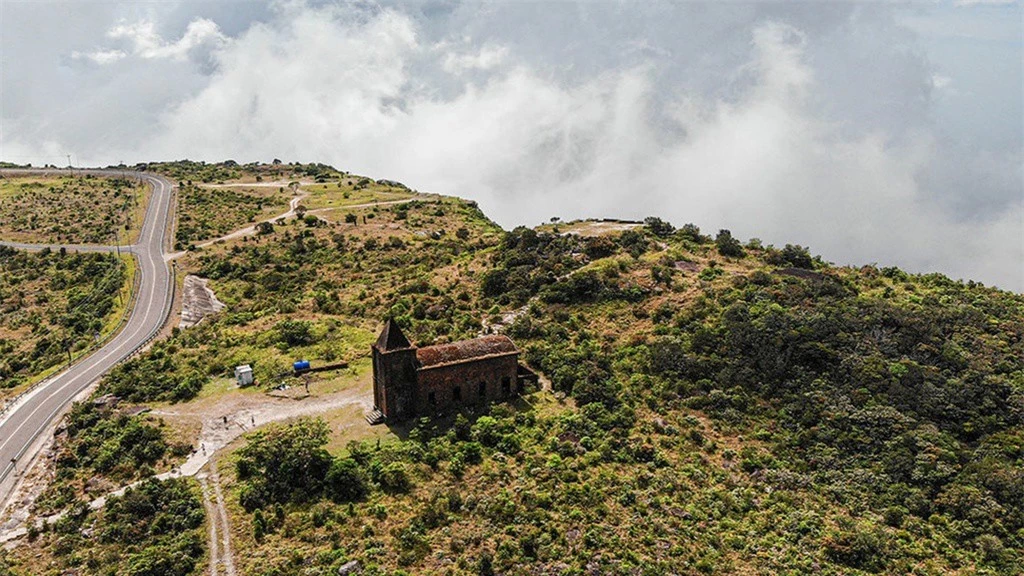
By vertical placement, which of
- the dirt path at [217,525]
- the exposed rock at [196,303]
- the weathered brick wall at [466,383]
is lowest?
the dirt path at [217,525]

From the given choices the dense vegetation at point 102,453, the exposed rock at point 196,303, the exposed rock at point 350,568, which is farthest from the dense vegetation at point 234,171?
the exposed rock at point 350,568

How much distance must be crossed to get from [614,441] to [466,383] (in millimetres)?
11038

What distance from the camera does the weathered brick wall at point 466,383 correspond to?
4156 centimetres

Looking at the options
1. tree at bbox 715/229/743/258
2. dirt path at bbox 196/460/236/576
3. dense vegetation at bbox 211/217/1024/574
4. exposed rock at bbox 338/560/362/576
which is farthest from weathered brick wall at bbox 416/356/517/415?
tree at bbox 715/229/743/258

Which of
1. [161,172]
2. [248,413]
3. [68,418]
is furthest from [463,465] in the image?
[161,172]

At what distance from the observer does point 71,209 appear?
360 feet

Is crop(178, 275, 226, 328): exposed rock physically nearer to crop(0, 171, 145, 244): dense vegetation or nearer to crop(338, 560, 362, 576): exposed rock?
crop(0, 171, 145, 244): dense vegetation

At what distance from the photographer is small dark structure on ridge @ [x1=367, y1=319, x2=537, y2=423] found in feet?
132

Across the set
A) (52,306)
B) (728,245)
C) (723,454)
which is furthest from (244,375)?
(728,245)

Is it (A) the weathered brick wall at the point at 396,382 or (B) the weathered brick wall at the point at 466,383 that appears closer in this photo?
(A) the weathered brick wall at the point at 396,382

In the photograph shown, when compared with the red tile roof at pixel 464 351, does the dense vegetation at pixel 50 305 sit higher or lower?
higher

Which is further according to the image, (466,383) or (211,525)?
(466,383)

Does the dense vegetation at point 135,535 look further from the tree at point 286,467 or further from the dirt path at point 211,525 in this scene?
the tree at point 286,467

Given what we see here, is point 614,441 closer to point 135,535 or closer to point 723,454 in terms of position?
point 723,454
